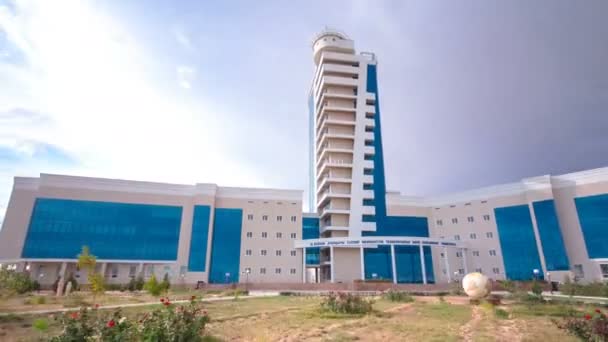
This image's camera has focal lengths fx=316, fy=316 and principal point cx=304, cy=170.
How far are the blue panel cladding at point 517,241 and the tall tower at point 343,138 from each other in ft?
63.1

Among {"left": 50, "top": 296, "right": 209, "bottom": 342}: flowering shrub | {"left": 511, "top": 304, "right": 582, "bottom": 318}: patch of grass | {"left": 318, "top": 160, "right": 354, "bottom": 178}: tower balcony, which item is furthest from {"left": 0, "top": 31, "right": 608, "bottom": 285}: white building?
{"left": 50, "top": 296, "right": 209, "bottom": 342}: flowering shrub

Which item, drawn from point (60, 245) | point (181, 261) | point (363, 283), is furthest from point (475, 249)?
point (60, 245)

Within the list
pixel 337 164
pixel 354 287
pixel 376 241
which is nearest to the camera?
pixel 354 287

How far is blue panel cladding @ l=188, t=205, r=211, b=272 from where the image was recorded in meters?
47.1

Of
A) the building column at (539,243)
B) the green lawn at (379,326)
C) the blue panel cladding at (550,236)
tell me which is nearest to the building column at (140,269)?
the green lawn at (379,326)

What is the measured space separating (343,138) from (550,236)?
34.5 metres

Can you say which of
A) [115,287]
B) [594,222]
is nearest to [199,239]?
[115,287]

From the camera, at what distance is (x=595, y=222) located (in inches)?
1721

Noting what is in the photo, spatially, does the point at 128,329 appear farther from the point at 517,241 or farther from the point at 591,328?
the point at 517,241

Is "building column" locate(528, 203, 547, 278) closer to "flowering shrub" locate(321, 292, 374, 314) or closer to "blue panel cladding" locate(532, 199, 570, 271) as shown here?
"blue panel cladding" locate(532, 199, 570, 271)

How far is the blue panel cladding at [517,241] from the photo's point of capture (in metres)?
46.6

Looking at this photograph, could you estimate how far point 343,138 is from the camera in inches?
2272

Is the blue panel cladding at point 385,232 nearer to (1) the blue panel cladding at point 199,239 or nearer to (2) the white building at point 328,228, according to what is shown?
(2) the white building at point 328,228

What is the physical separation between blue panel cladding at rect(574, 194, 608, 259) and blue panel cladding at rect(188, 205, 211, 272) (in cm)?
5434
